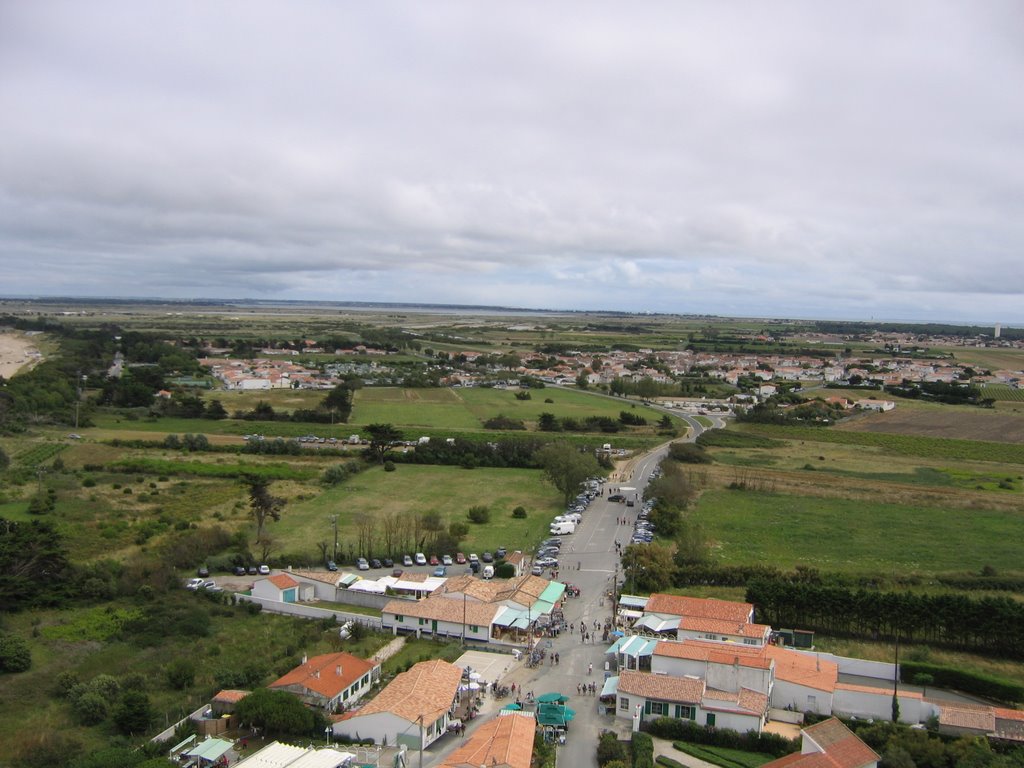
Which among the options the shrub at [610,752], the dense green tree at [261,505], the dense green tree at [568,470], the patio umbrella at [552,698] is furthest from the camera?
the dense green tree at [568,470]

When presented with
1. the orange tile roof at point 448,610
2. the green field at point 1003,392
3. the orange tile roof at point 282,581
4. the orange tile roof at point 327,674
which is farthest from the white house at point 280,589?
the green field at point 1003,392

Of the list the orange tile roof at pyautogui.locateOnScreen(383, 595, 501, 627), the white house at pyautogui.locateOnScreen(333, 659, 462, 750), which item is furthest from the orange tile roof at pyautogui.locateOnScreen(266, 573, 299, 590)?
the white house at pyautogui.locateOnScreen(333, 659, 462, 750)

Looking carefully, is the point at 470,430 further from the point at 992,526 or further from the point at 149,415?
the point at 992,526

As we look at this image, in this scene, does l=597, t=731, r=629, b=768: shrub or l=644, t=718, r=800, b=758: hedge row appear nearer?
l=597, t=731, r=629, b=768: shrub

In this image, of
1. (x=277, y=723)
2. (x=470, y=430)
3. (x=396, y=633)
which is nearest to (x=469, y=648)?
(x=396, y=633)

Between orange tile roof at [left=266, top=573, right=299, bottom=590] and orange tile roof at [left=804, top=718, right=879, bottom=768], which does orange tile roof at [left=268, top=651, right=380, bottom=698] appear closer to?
orange tile roof at [left=266, top=573, right=299, bottom=590]

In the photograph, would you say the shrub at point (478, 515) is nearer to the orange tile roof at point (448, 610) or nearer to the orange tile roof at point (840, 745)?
the orange tile roof at point (448, 610)

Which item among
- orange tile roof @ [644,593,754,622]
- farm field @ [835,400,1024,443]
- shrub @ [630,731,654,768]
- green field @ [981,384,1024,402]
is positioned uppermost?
green field @ [981,384,1024,402]
